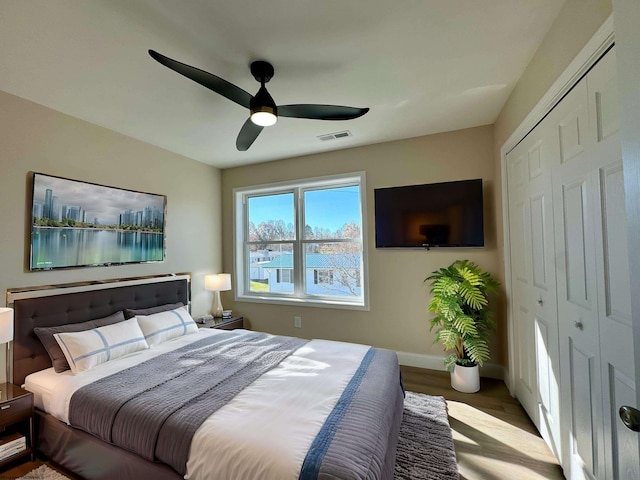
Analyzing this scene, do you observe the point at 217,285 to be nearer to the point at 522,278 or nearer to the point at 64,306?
the point at 64,306

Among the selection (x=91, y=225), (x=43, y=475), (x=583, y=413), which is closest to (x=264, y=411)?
(x=43, y=475)

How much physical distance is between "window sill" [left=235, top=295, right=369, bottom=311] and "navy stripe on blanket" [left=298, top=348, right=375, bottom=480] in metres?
1.64

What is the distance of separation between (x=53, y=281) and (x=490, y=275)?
414 cm

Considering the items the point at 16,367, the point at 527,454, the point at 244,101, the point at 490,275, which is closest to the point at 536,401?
the point at 527,454

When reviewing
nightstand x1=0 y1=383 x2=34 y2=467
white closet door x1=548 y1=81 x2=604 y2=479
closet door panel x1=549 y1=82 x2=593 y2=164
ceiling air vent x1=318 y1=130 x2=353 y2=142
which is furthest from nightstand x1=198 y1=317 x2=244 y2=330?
closet door panel x1=549 y1=82 x2=593 y2=164

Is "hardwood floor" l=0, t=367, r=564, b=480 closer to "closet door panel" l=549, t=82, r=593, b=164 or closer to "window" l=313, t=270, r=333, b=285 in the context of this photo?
"window" l=313, t=270, r=333, b=285

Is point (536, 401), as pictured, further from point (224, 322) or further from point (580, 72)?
point (224, 322)

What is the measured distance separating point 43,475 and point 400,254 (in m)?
3.39

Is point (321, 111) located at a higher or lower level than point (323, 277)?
higher

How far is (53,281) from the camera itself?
245 cm

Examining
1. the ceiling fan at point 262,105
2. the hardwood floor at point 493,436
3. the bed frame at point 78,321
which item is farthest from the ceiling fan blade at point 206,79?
the hardwood floor at point 493,436

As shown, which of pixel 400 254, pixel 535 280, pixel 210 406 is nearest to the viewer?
pixel 210 406

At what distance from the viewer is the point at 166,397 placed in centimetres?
166

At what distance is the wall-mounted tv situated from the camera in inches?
93.4
